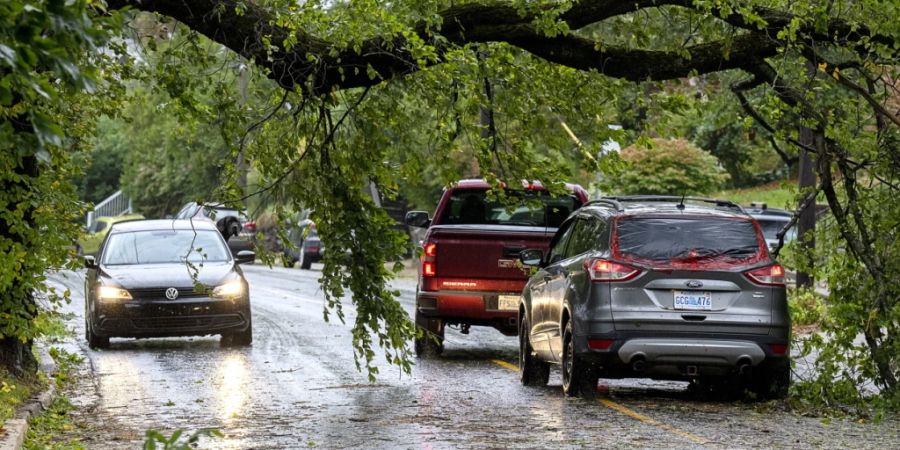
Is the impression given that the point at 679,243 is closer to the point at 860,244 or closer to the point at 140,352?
the point at 860,244

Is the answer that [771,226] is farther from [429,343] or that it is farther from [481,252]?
[481,252]

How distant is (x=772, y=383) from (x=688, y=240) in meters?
1.40

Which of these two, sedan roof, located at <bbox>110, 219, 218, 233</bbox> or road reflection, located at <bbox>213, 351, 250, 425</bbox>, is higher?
sedan roof, located at <bbox>110, 219, 218, 233</bbox>

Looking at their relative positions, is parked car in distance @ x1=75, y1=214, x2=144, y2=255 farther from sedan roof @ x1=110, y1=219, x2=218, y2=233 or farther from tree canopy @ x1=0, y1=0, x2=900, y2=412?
tree canopy @ x1=0, y1=0, x2=900, y2=412

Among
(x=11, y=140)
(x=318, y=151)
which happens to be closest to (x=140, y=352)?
(x=318, y=151)

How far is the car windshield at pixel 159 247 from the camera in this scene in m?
19.9

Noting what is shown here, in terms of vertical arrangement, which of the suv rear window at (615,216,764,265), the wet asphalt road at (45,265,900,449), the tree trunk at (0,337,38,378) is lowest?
the wet asphalt road at (45,265,900,449)

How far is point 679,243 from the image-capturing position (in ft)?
42.8

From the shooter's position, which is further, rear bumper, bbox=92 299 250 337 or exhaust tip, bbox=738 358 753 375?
rear bumper, bbox=92 299 250 337

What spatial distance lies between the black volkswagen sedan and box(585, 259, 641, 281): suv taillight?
6426 mm

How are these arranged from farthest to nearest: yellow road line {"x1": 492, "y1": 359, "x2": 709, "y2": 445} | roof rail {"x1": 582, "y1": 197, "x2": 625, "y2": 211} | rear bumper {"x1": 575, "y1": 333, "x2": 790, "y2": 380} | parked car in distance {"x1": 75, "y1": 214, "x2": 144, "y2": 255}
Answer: parked car in distance {"x1": 75, "y1": 214, "x2": 144, "y2": 255} < roof rail {"x1": 582, "y1": 197, "x2": 625, "y2": 211} < rear bumper {"x1": 575, "y1": 333, "x2": 790, "y2": 380} < yellow road line {"x1": 492, "y1": 359, "x2": 709, "y2": 445}

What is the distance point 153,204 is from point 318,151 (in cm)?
6076

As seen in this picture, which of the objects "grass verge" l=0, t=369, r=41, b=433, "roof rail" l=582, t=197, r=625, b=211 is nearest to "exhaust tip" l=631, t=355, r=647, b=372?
"roof rail" l=582, t=197, r=625, b=211

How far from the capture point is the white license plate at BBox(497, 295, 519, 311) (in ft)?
56.4
